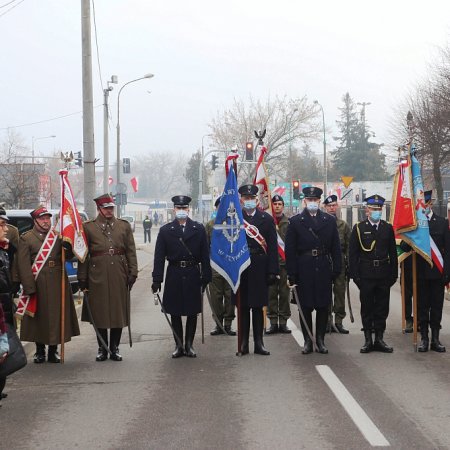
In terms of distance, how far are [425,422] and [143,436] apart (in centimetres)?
221

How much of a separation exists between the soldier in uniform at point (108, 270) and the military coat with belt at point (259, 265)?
1353 millimetres

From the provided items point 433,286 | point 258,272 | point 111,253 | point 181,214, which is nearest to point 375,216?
point 433,286

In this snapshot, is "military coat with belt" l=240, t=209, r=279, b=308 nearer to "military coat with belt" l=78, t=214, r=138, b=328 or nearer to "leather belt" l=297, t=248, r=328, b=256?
"leather belt" l=297, t=248, r=328, b=256

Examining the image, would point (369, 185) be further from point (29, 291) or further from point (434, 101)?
point (29, 291)

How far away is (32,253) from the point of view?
949 centimetres

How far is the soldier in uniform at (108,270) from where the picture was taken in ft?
31.4

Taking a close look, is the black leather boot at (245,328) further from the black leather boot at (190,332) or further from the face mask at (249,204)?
the face mask at (249,204)

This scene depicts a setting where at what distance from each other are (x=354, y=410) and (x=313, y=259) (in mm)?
3221

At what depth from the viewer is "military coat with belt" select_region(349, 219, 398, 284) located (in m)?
9.76

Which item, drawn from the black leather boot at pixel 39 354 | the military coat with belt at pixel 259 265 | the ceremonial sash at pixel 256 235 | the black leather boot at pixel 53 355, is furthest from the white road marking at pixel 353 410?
the black leather boot at pixel 39 354

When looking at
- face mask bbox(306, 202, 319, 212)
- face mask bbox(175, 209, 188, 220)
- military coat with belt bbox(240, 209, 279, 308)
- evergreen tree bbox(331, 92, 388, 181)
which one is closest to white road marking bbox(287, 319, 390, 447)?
military coat with belt bbox(240, 209, 279, 308)

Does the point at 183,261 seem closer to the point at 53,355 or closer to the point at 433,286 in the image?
the point at 53,355

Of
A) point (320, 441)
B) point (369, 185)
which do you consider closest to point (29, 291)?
point (320, 441)

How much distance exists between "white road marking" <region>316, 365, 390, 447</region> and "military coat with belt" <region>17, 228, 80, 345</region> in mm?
3053
